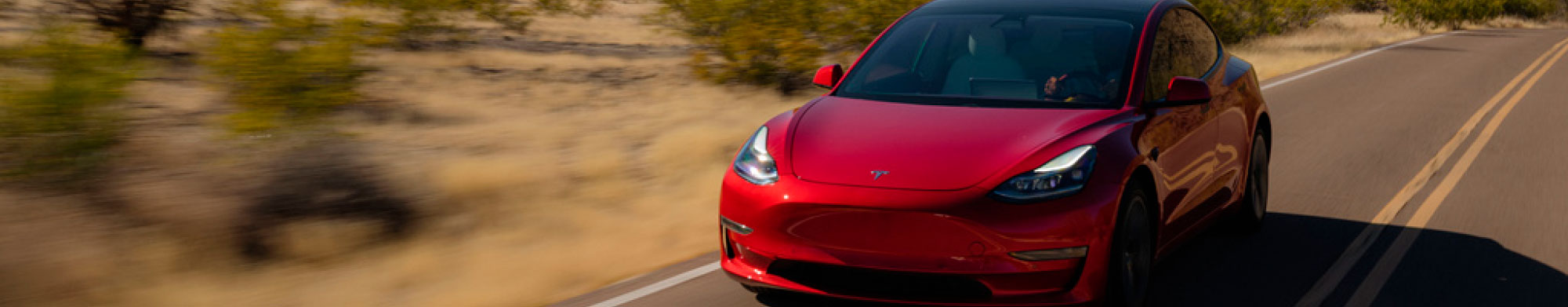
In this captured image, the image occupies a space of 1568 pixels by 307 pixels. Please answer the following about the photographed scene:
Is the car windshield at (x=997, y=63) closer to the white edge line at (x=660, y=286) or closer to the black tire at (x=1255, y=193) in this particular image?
the white edge line at (x=660, y=286)

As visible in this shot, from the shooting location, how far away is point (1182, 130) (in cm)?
549

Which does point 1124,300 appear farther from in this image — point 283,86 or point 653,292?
point 283,86

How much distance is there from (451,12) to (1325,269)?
40.2ft

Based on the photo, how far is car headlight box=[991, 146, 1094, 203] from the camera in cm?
438

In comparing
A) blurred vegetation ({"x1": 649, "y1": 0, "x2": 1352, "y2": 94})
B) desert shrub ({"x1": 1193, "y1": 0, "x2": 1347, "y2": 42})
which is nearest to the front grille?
blurred vegetation ({"x1": 649, "y1": 0, "x2": 1352, "y2": 94})

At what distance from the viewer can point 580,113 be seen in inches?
564

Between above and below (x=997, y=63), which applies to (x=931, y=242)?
below

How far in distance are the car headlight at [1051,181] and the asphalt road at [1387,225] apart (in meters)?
0.85

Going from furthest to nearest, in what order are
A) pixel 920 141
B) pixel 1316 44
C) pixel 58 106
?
1. pixel 1316 44
2. pixel 58 106
3. pixel 920 141

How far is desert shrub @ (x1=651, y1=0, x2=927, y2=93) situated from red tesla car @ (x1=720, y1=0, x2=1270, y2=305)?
9477 millimetres

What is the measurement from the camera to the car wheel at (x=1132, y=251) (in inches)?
181

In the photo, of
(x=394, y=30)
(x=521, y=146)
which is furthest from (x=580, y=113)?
(x=521, y=146)

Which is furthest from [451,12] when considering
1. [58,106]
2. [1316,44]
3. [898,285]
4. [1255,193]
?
[1316,44]

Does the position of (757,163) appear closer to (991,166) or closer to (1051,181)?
(991,166)
